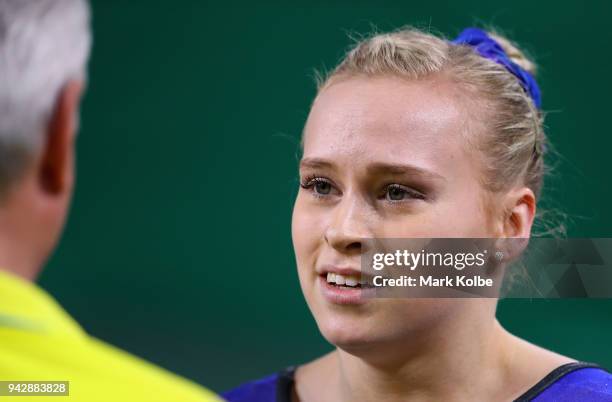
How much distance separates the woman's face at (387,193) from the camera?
159 cm

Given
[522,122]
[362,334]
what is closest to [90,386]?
[362,334]

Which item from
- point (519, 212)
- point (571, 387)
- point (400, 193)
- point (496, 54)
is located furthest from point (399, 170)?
point (571, 387)

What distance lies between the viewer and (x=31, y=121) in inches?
29.5

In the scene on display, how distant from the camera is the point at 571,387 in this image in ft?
5.53

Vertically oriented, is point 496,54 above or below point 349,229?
above

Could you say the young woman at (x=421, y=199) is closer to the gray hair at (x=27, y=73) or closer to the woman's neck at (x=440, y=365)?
the woman's neck at (x=440, y=365)

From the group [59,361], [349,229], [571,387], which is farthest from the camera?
[571,387]

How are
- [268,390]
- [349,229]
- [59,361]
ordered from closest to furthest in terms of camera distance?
[59,361], [349,229], [268,390]

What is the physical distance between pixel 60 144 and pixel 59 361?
6.9 inches

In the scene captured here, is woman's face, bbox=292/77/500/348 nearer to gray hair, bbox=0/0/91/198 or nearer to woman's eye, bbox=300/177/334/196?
woman's eye, bbox=300/177/334/196

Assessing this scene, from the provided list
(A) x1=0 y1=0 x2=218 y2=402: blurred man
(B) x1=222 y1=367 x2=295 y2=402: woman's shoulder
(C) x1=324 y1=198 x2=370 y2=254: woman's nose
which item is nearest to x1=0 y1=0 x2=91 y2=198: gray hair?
(A) x1=0 y1=0 x2=218 y2=402: blurred man

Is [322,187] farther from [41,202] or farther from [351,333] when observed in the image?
[41,202]

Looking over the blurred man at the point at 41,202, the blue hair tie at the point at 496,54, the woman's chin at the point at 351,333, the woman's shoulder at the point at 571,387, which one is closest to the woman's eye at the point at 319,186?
the woman's chin at the point at 351,333

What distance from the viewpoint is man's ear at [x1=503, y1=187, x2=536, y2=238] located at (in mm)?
1704
